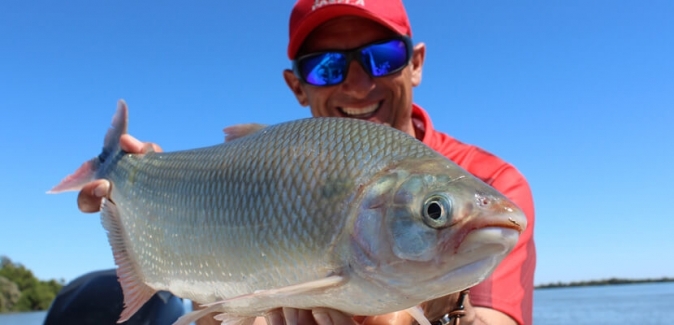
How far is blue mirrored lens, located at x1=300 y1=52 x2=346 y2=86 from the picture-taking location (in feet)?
14.3

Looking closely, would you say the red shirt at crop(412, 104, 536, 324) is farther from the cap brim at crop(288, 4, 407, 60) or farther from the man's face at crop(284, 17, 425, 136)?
the cap brim at crop(288, 4, 407, 60)

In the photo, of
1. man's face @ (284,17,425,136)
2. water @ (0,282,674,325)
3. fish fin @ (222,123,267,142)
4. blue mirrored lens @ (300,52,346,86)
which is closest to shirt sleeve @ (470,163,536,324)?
man's face @ (284,17,425,136)

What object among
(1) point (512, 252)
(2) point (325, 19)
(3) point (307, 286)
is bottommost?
(1) point (512, 252)

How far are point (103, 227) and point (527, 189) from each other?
285cm

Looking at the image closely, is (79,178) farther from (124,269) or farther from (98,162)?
(124,269)

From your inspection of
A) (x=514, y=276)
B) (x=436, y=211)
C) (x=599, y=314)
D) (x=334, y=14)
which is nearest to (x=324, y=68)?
(x=334, y=14)

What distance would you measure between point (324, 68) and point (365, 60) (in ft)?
1.10

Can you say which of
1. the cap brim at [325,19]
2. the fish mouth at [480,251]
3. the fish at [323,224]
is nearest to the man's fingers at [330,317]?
the fish at [323,224]

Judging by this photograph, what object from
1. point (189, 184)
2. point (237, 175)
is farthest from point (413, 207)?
point (189, 184)

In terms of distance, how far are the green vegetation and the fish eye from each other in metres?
58.4

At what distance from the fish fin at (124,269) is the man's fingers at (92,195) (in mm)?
243

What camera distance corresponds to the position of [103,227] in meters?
3.39

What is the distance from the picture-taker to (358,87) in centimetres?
443

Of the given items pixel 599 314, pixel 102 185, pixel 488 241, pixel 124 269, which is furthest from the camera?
pixel 599 314
